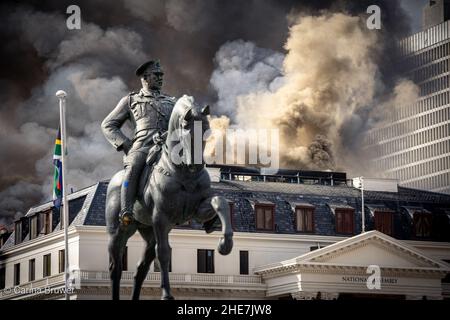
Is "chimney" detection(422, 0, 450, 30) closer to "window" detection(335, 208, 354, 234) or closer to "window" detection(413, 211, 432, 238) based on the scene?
"window" detection(413, 211, 432, 238)

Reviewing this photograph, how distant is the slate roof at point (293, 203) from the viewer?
297ft

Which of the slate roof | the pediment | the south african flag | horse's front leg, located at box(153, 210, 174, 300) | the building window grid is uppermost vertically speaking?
the building window grid

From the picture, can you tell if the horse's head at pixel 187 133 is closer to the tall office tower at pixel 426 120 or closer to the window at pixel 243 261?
the window at pixel 243 261

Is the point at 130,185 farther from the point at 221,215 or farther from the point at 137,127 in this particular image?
the point at 221,215

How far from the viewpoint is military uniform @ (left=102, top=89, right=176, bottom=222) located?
28469 mm

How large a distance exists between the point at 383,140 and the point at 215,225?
134 m

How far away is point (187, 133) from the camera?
87.8 feet

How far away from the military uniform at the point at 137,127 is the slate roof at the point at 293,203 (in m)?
59.4

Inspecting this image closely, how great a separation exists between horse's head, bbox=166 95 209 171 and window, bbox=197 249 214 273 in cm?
6608

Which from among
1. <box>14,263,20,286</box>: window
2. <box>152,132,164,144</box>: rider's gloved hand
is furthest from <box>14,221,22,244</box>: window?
<box>152,132,164,144</box>: rider's gloved hand

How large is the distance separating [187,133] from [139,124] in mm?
2809

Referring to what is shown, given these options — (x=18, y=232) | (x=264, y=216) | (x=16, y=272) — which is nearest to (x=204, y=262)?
(x=264, y=216)

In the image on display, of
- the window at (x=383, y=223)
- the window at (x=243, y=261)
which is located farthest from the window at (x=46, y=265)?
the window at (x=383, y=223)
